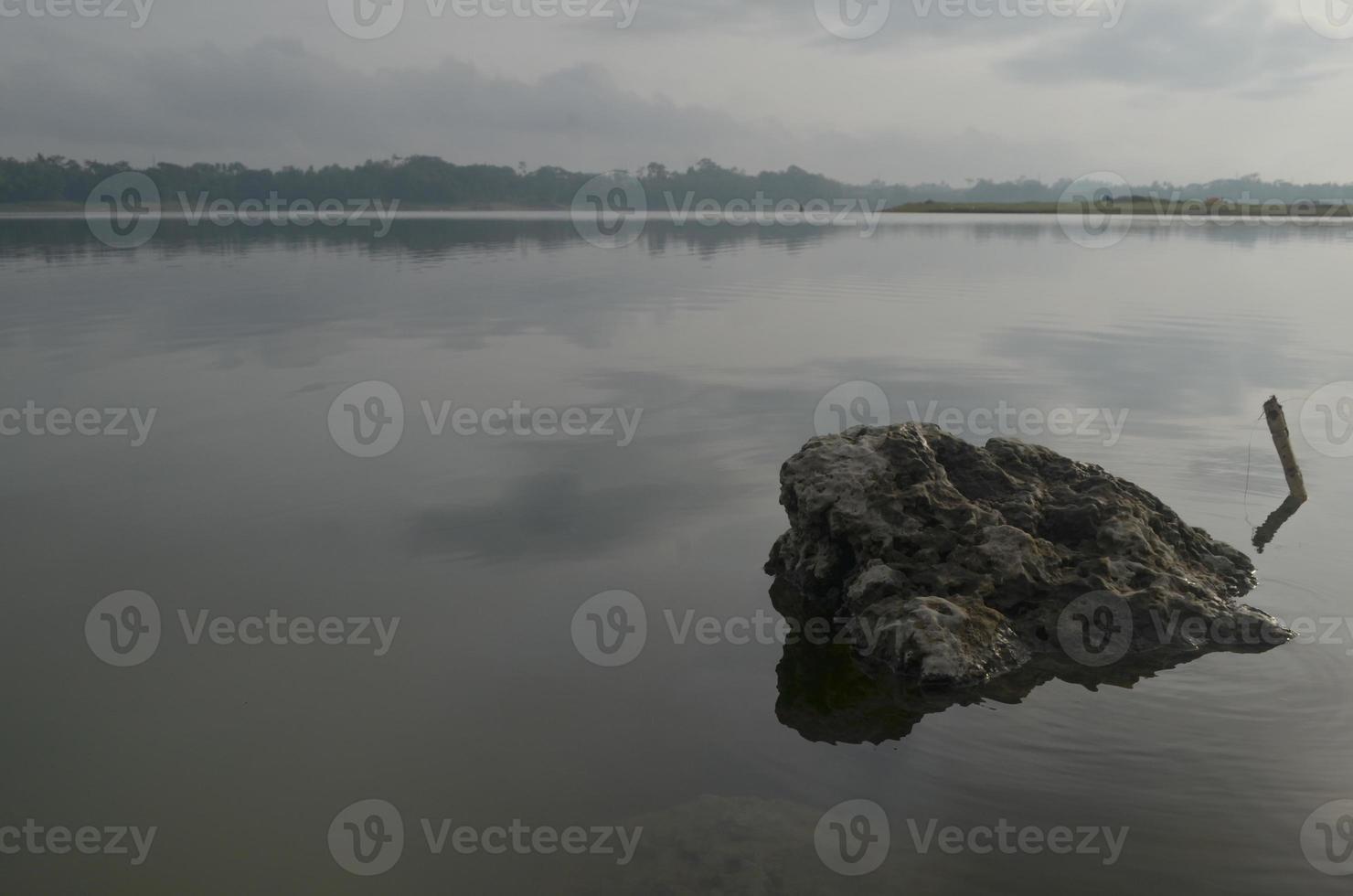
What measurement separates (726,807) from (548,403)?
42.6 ft

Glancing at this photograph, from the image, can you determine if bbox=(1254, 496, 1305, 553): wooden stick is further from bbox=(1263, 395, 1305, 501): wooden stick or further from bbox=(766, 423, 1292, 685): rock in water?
bbox=(766, 423, 1292, 685): rock in water

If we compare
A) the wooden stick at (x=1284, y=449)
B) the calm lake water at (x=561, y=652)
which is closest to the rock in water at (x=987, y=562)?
the calm lake water at (x=561, y=652)

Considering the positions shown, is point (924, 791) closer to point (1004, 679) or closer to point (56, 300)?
point (1004, 679)

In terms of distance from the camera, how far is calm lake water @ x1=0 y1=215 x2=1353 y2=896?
6922 mm

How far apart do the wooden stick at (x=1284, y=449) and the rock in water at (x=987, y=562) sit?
351cm

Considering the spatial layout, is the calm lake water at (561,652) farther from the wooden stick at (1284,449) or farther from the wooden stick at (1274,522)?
the wooden stick at (1284,449)

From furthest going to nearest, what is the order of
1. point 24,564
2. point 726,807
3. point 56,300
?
point 56,300 < point 24,564 < point 726,807

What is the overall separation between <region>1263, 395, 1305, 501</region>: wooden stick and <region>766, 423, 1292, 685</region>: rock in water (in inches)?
138

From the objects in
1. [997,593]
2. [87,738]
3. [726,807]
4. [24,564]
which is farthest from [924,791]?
[24,564]

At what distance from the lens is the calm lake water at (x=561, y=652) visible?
22.7ft

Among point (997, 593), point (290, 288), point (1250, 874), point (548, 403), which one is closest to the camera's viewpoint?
point (1250, 874)

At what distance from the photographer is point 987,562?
9.96m

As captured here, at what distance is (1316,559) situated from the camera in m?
11.8

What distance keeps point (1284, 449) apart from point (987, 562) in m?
6.88
